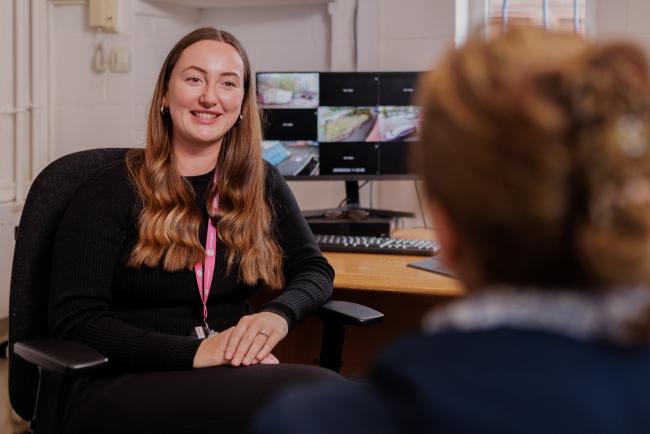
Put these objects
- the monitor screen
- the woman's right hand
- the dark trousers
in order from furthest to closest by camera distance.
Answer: the monitor screen → the woman's right hand → the dark trousers

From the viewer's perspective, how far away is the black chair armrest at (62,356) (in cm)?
127

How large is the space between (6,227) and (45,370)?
1888mm

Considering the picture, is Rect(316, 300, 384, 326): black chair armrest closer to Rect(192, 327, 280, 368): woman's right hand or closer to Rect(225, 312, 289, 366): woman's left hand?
Rect(225, 312, 289, 366): woman's left hand

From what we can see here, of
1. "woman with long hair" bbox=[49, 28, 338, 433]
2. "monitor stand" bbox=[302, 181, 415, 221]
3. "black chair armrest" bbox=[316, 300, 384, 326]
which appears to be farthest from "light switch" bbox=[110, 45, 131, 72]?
"black chair armrest" bbox=[316, 300, 384, 326]

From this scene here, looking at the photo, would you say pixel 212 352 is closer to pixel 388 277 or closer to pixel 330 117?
pixel 388 277

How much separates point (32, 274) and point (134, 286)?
7.9 inches

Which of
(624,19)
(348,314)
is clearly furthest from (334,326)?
(624,19)

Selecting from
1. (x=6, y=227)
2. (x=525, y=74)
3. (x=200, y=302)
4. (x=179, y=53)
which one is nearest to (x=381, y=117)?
(x=179, y=53)

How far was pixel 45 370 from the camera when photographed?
4.37ft

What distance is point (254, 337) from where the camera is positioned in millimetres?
1561

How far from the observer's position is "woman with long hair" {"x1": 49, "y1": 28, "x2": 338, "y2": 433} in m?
1.42

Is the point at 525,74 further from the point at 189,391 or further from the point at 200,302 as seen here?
the point at 200,302

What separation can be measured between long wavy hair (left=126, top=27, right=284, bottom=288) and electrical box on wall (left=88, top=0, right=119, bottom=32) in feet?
4.65

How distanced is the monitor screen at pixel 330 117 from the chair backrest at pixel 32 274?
95 centimetres
